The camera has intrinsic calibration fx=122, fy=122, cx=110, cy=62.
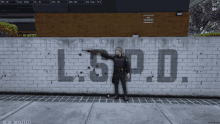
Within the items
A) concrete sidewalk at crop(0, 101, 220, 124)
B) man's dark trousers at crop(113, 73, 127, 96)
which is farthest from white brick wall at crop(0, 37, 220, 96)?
concrete sidewalk at crop(0, 101, 220, 124)

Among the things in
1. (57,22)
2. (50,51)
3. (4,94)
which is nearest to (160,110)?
(50,51)

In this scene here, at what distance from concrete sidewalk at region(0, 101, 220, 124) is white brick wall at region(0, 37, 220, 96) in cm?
100

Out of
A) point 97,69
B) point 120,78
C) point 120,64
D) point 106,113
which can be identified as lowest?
point 106,113

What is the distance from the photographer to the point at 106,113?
11.2 feet

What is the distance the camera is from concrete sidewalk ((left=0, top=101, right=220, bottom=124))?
3.06 metres

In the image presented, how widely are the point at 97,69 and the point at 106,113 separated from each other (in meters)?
2.00

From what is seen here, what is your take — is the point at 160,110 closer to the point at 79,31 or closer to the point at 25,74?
the point at 25,74

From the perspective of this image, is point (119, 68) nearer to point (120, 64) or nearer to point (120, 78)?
point (120, 64)

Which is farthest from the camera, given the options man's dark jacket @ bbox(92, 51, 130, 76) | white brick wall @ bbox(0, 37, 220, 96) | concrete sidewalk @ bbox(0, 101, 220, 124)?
white brick wall @ bbox(0, 37, 220, 96)

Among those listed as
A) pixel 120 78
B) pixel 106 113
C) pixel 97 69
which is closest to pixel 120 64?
pixel 120 78

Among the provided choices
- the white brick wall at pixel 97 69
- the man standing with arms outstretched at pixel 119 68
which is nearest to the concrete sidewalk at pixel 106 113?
the man standing with arms outstretched at pixel 119 68

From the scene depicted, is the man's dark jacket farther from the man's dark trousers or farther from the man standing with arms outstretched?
the man's dark trousers

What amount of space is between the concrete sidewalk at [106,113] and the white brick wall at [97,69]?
3.29ft

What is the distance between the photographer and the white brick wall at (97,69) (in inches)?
190
